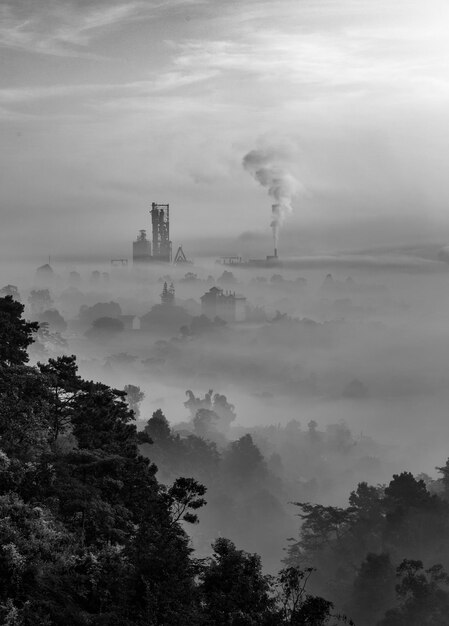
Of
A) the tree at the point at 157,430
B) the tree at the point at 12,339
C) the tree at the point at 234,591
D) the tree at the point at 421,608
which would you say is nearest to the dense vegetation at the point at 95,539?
the tree at the point at 234,591

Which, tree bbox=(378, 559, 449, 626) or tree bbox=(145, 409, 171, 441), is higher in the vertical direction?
tree bbox=(145, 409, 171, 441)

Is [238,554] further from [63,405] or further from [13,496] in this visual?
[63,405]

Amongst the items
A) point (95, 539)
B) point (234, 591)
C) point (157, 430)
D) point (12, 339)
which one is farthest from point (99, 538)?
point (157, 430)

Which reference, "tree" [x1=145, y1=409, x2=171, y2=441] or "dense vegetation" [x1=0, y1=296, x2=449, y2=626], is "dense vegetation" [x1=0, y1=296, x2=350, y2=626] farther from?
"tree" [x1=145, y1=409, x2=171, y2=441]

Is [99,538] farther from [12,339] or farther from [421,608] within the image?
[421,608]

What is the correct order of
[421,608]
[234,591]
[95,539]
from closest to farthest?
[234,591]
[95,539]
[421,608]

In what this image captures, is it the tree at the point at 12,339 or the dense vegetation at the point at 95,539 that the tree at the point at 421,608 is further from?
the tree at the point at 12,339

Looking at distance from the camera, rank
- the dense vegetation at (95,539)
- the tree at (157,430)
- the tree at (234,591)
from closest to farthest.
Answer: the dense vegetation at (95,539), the tree at (234,591), the tree at (157,430)

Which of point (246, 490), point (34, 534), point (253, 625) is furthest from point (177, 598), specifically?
point (246, 490)

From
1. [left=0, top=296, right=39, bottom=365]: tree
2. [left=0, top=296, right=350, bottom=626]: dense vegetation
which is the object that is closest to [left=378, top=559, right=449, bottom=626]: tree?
[left=0, top=296, right=350, bottom=626]: dense vegetation

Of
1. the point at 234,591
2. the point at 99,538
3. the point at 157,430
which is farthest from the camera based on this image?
the point at 157,430

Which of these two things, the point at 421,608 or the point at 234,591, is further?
the point at 421,608

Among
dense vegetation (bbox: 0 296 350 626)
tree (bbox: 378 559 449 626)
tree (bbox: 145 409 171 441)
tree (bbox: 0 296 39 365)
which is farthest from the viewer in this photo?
tree (bbox: 145 409 171 441)
